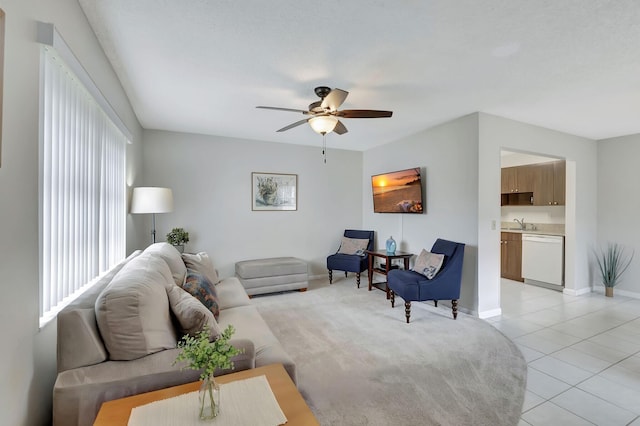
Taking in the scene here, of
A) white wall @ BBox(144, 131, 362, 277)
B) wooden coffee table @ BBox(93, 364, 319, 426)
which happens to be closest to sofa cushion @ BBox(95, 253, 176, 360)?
wooden coffee table @ BBox(93, 364, 319, 426)

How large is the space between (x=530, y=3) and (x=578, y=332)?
131 inches

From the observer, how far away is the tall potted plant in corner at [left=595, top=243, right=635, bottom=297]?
454 centimetres

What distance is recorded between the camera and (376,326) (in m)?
3.34

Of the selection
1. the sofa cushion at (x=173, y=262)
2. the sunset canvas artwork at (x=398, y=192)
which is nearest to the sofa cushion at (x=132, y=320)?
the sofa cushion at (x=173, y=262)

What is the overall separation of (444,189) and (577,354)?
2.24 metres

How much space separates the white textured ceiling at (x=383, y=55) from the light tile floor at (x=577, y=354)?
8.22ft

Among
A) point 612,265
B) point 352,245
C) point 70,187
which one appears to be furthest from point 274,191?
point 612,265

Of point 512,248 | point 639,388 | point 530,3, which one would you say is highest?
point 530,3

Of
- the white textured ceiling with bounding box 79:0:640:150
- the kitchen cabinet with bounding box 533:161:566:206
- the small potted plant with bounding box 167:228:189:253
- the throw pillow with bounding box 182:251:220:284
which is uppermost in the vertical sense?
the white textured ceiling with bounding box 79:0:640:150

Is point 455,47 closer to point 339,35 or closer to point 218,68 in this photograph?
point 339,35

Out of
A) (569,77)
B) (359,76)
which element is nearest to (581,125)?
(569,77)

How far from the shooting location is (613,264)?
15.1 ft

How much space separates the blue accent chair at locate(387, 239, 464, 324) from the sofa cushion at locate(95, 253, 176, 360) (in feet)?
8.63

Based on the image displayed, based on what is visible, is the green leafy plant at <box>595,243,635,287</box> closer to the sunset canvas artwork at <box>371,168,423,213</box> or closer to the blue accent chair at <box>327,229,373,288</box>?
the sunset canvas artwork at <box>371,168,423,213</box>
